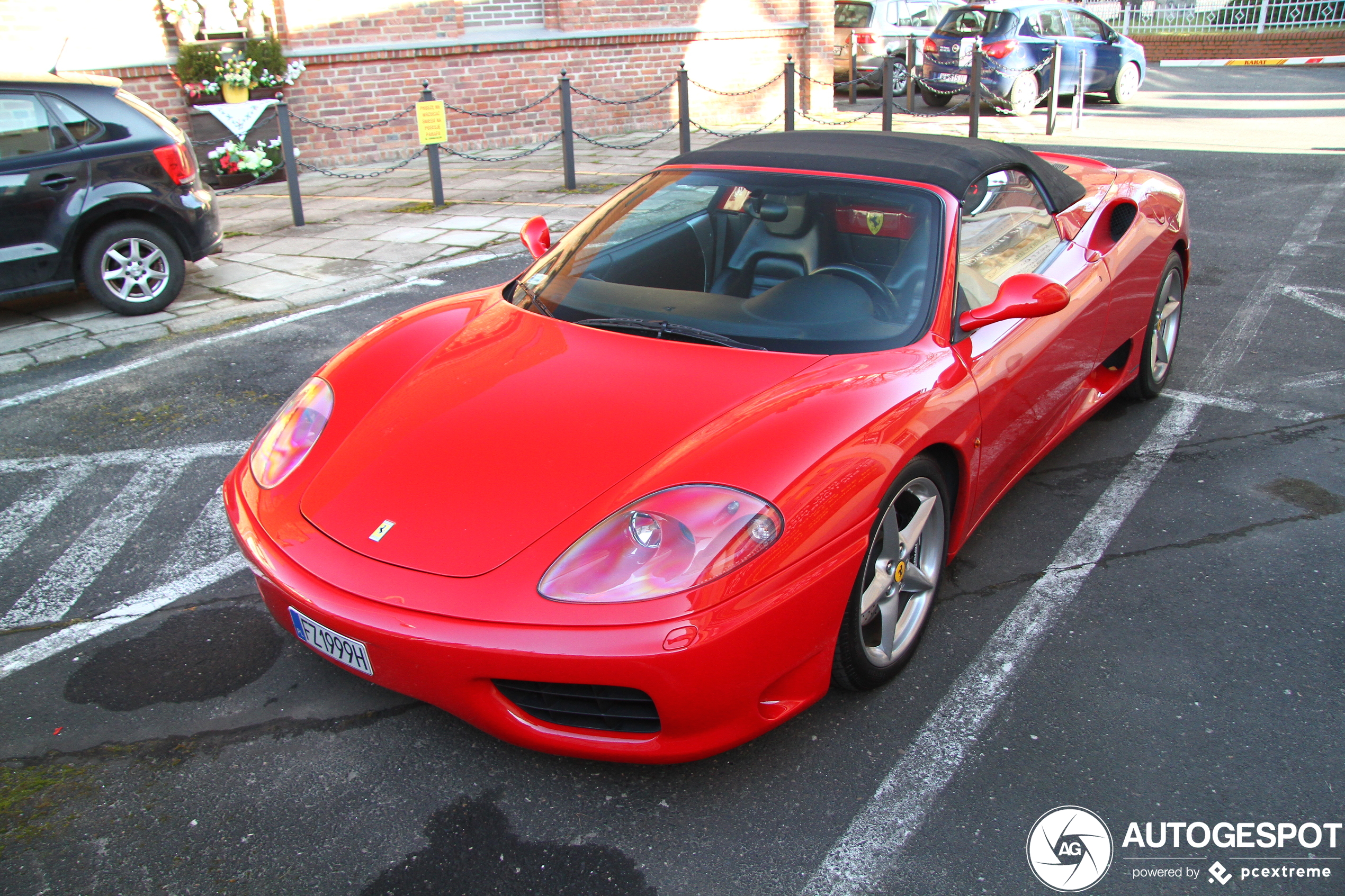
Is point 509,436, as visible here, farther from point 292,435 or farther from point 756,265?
point 756,265

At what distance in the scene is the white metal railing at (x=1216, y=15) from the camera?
2273cm

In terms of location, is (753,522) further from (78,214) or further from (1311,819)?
(78,214)

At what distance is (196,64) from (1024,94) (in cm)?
1064

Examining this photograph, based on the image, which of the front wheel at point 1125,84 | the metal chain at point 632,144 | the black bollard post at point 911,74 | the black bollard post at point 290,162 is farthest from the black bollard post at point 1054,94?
the black bollard post at point 290,162

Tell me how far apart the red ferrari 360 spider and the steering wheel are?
0.04ft

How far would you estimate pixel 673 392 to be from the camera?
2.59 metres

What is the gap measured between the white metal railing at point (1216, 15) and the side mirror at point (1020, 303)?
22309mm

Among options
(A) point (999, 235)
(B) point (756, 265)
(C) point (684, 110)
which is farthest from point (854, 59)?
(B) point (756, 265)

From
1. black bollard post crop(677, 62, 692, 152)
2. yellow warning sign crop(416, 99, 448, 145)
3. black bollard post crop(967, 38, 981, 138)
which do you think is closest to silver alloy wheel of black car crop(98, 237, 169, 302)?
yellow warning sign crop(416, 99, 448, 145)

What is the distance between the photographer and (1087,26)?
15078 mm

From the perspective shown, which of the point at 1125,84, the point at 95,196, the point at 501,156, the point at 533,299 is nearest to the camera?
the point at 533,299

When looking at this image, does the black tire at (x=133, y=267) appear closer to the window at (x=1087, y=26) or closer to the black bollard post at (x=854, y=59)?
the black bollard post at (x=854, y=59)

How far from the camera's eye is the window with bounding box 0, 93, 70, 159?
584 centimetres

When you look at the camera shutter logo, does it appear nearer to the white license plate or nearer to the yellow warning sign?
the white license plate
